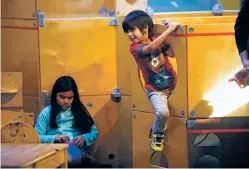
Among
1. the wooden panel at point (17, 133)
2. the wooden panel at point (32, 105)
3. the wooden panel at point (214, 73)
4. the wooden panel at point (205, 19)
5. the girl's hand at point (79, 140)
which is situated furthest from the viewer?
Answer: the wooden panel at point (32, 105)

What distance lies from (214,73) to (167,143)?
0.73 m

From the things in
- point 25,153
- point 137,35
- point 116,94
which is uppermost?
point 137,35

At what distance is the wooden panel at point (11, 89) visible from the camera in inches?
232

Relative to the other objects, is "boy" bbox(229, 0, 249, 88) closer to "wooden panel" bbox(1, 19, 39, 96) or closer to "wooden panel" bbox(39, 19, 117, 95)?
"wooden panel" bbox(39, 19, 117, 95)

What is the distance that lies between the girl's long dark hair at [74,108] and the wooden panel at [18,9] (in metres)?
0.67

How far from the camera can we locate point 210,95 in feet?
17.4

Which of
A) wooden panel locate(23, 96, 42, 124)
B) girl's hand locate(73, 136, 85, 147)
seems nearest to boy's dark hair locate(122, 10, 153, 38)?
girl's hand locate(73, 136, 85, 147)

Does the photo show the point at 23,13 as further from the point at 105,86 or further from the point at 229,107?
the point at 229,107

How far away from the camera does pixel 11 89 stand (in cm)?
588

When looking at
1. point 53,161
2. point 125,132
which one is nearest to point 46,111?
point 125,132

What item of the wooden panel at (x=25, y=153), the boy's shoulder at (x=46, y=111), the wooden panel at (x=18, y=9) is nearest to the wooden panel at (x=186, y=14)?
the wooden panel at (x=18, y=9)

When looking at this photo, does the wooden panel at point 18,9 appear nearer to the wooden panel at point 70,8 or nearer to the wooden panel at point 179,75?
the wooden panel at point 70,8

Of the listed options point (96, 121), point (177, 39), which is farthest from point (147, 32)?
point (96, 121)

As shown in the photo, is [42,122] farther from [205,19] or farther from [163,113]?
[205,19]
